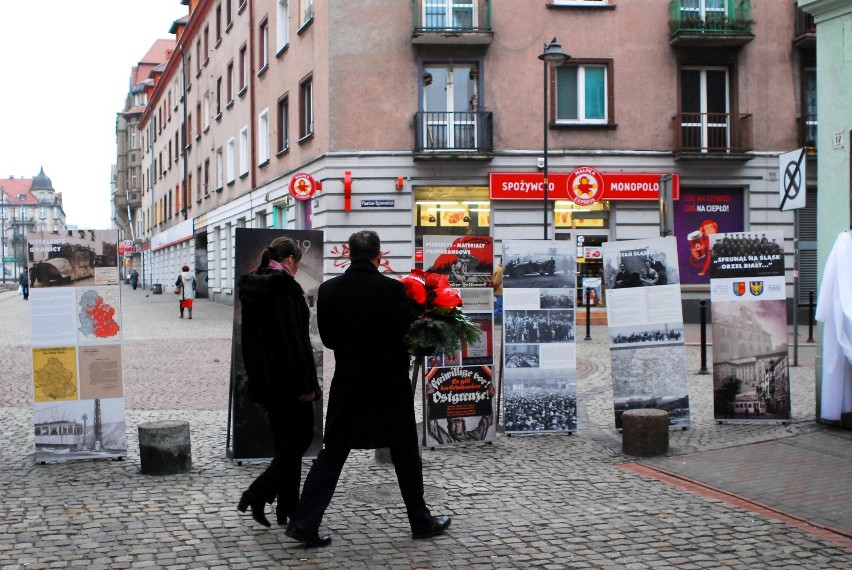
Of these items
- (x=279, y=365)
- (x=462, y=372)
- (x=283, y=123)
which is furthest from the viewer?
(x=283, y=123)

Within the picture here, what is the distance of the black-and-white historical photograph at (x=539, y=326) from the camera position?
29.7ft

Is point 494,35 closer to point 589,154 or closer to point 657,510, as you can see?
point 589,154

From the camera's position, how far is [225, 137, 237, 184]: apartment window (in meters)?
36.5

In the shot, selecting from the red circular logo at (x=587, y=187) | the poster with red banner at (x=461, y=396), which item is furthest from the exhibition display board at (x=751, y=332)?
the red circular logo at (x=587, y=187)

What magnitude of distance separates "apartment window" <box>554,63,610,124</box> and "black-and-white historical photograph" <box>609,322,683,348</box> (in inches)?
657

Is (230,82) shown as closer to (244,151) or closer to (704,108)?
(244,151)

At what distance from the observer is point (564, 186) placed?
2484 centimetres

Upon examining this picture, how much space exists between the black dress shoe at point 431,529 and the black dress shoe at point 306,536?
0.55m

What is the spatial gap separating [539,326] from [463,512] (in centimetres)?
305

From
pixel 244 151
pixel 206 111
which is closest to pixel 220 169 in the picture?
pixel 206 111

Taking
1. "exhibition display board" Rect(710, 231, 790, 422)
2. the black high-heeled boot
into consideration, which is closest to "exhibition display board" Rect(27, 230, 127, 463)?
the black high-heeled boot

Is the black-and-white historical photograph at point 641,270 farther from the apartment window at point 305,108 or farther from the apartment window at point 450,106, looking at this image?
the apartment window at point 305,108

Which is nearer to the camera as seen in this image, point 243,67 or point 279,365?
point 279,365

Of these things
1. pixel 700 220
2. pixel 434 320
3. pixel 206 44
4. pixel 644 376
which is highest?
pixel 206 44
